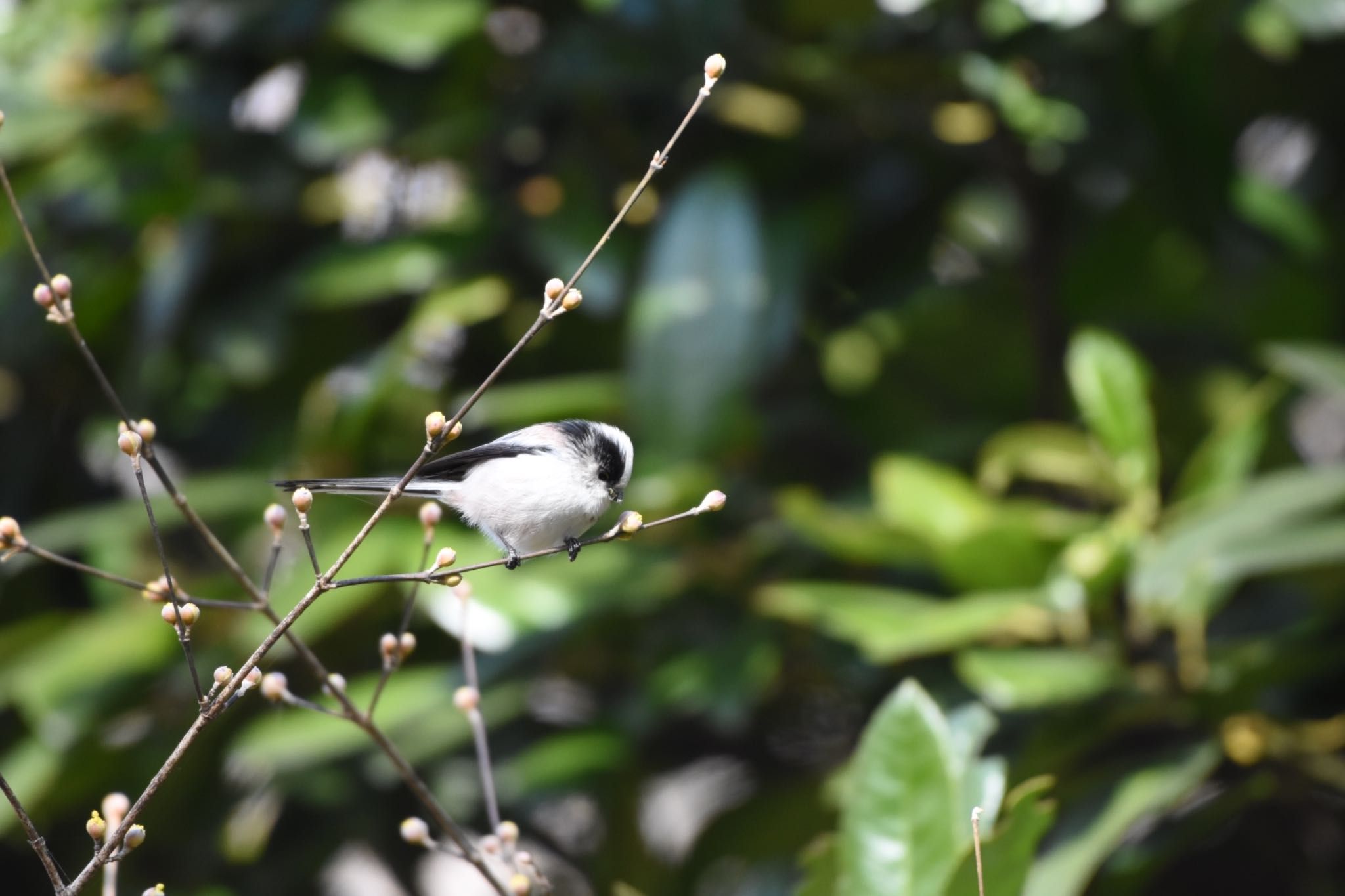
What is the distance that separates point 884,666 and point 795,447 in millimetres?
389

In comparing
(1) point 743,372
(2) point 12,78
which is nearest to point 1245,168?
(1) point 743,372

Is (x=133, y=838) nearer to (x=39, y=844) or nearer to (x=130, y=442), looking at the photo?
(x=39, y=844)

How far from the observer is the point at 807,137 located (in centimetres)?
169

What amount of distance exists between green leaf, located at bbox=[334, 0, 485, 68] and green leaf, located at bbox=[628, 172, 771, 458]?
336 millimetres

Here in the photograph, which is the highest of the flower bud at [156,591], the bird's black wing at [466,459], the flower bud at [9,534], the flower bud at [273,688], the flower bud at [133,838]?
the bird's black wing at [466,459]

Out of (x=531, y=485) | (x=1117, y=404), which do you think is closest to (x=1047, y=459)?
(x=1117, y=404)

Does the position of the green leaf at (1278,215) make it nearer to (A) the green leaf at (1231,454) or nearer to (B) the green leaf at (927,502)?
(A) the green leaf at (1231,454)

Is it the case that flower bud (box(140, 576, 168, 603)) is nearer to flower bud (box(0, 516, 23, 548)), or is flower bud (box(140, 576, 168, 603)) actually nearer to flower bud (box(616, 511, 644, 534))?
flower bud (box(0, 516, 23, 548))

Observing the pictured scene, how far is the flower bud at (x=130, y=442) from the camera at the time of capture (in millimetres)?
592

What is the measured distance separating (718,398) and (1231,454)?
1.90ft

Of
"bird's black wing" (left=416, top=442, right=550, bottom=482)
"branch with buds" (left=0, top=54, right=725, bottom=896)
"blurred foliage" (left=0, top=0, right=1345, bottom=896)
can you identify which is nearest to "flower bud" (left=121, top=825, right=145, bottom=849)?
"branch with buds" (left=0, top=54, right=725, bottom=896)

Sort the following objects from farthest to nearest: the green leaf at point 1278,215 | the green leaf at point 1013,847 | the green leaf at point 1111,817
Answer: the green leaf at point 1278,215 < the green leaf at point 1111,817 < the green leaf at point 1013,847

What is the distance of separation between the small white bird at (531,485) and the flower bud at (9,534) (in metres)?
0.14

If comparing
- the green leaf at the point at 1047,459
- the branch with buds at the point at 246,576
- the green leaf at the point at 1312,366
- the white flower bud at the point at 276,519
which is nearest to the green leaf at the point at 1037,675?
the green leaf at the point at 1047,459
